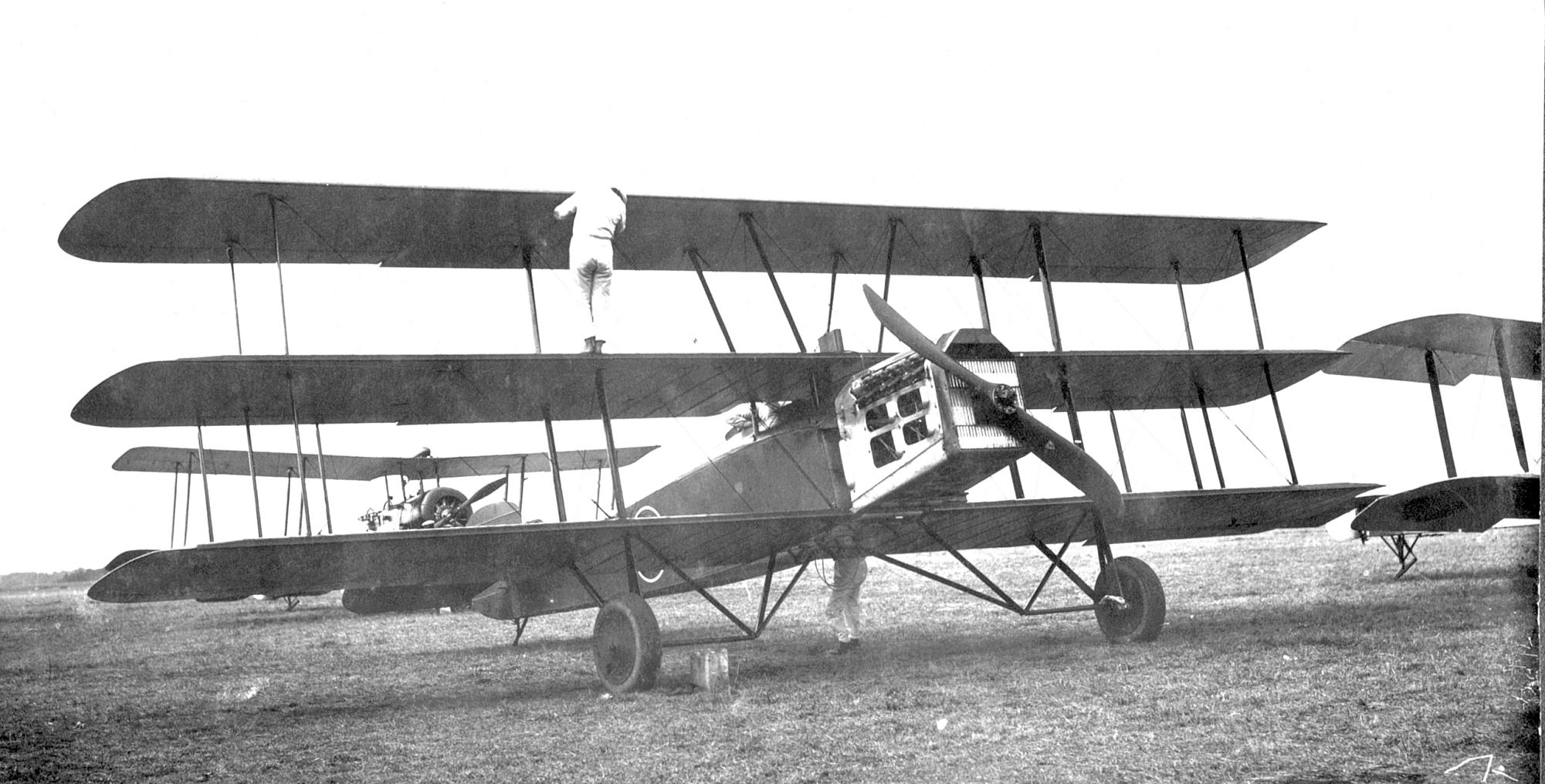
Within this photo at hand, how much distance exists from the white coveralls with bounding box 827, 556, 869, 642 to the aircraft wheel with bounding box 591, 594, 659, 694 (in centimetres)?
203

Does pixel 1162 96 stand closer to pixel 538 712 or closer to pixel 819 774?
pixel 819 774

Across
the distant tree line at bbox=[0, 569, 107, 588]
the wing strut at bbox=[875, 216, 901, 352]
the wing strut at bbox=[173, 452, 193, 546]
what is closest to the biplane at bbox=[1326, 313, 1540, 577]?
the wing strut at bbox=[875, 216, 901, 352]

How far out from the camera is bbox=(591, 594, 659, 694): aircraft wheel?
18.4ft

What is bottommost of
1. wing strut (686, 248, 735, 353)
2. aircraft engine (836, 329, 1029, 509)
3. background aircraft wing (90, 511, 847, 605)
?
background aircraft wing (90, 511, 847, 605)

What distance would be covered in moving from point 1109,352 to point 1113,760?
3.96 metres

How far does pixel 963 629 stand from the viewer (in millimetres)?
7953

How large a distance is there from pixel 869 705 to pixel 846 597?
302cm

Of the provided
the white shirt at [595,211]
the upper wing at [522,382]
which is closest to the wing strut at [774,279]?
the upper wing at [522,382]

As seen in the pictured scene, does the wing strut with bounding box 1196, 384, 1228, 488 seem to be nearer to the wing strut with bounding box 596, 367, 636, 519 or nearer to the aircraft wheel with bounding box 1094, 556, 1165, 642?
the aircraft wheel with bounding box 1094, 556, 1165, 642

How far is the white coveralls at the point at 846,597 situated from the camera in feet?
24.4

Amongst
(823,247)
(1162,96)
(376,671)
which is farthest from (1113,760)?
(376,671)

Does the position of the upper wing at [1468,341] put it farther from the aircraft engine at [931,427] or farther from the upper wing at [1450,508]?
the aircraft engine at [931,427]

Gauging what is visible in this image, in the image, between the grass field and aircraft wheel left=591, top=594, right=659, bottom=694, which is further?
aircraft wheel left=591, top=594, right=659, bottom=694

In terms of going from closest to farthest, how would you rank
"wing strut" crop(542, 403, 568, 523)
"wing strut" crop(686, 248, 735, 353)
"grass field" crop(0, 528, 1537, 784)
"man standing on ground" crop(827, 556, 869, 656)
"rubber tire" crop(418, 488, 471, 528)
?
"grass field" crop(0, 528, 1537, 784), "wing strut" crop(542, 403, 568, 523), "wing strut" crop(686, 248, 735, 353), "man standing on ground" crop(827, 556, 869, 656), "rubber tire" crop(418, 488, 471, 528)
